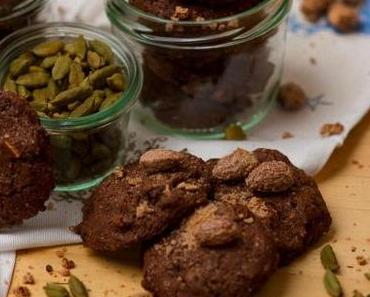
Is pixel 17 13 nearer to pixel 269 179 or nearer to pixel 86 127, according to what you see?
pixel 86 127

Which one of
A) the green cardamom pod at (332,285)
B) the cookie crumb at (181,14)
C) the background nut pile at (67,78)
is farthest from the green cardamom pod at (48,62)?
the green cardamom pod at (332,285)

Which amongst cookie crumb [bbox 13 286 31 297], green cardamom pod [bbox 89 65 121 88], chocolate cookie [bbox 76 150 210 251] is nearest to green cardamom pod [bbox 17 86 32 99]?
green cardamom pod [bbox 89 65 121 88]

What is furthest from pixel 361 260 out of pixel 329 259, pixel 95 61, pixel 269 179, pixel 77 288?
pixel 95 61

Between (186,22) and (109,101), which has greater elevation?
(186,22)

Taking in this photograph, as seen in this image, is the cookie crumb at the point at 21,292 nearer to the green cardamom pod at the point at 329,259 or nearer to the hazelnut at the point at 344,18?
the green cardamom pod at the point at 329,259

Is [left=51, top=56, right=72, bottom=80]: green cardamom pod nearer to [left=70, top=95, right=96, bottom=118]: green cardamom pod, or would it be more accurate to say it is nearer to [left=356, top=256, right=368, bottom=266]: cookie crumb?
[left=70, top=95, right=96, bottom=118]: green cardamom pod

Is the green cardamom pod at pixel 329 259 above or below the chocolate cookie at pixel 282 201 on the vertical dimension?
below
